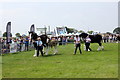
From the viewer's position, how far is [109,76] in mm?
10289

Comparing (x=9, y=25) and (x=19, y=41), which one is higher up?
(x=9, y=25)

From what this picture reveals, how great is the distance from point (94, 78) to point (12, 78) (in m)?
3.71

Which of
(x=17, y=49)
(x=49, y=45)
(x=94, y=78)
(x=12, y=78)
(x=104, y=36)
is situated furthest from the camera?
(x=104, y=36)

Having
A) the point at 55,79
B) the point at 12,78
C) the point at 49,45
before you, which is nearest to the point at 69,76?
the point at 55,79

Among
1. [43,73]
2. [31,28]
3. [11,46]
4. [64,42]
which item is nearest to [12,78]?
[43,73]

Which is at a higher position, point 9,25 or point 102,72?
point 9,25

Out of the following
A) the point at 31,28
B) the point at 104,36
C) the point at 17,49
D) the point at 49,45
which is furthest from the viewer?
the point at 104,36

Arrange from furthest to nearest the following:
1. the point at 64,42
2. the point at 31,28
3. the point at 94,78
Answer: the point at 64,42 → the point at 31,28 → the point at 94,78

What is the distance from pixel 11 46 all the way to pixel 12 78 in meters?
15.2

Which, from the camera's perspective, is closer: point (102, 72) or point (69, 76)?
point (69, 76)

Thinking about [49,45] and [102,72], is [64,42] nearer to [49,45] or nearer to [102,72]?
[49,45]

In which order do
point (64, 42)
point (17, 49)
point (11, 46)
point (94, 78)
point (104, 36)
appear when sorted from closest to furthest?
point (94, 78) < point (11, 46) < point (17, 49) < point (64, 42) < point (104, 36)

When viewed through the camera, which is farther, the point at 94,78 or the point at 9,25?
the point at 9,25

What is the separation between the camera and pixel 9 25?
27609mm
